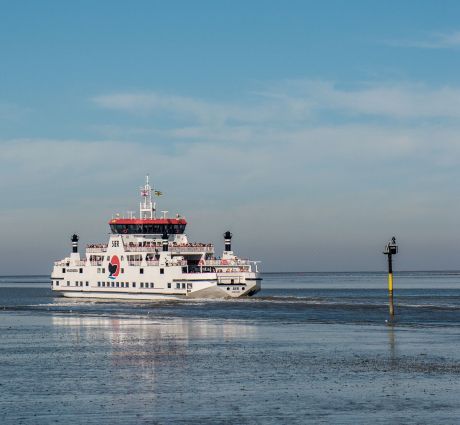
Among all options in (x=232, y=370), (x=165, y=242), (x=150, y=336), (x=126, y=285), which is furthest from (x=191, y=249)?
(x=232, y=370)

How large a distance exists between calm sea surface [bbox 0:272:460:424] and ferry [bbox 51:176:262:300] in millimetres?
28771

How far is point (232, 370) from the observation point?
4775 cm

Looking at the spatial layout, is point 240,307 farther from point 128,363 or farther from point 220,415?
point 220,415

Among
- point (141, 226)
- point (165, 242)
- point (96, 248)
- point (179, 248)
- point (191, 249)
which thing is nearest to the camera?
point (165, 242)

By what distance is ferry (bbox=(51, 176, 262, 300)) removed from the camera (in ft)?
383

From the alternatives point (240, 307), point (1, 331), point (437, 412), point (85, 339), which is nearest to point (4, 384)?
point (437, 412)

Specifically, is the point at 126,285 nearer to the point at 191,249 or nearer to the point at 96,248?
the point at 96,248

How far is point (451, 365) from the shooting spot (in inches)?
1914

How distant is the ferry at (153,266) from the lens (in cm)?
11669

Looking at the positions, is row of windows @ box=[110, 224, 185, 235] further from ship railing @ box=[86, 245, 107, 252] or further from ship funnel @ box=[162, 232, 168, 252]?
ship funnel @ box=[162, 232, 168, 252]

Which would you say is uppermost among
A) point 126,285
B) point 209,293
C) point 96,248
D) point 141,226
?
point 141,226

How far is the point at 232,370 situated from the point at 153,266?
72.4m

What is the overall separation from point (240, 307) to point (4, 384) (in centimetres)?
6398

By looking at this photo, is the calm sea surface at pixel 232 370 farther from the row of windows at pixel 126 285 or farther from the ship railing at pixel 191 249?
the ship railing at pixel 191 249
